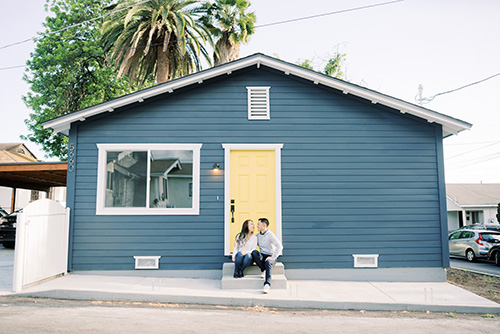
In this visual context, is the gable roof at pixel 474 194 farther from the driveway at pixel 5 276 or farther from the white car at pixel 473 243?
the driveway at pixel 5 276

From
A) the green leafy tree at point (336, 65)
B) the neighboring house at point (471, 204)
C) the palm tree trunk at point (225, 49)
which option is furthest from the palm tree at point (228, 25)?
the neighboring house at point (471, 204)

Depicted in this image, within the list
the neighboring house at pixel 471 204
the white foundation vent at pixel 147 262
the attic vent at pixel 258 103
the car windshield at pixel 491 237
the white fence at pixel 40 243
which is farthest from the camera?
the neighboring house at pixel 471 204

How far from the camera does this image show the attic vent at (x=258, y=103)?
28.0 feet

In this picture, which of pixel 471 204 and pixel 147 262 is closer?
pixel 147 262

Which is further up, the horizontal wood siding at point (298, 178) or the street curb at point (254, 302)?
the horizontal wood siding at point (298, 178)

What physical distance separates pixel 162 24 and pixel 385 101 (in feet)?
33.5

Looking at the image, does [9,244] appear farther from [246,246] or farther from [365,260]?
[365,260]

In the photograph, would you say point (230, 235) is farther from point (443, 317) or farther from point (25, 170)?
point (25, 170)

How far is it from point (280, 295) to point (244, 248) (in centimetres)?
120

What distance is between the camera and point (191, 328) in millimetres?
4922

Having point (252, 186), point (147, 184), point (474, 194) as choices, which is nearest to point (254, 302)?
point (252, 186)

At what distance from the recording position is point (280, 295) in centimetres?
669

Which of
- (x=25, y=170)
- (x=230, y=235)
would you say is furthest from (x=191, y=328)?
(x=25, y=170)

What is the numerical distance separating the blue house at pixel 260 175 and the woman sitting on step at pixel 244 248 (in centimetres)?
70
